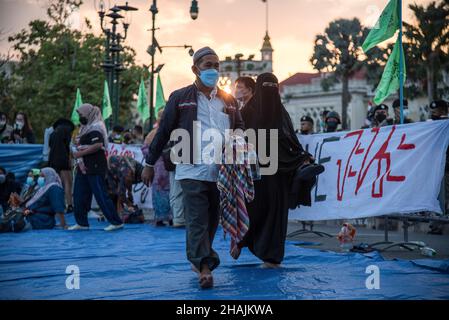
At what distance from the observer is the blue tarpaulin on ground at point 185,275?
5.58 m

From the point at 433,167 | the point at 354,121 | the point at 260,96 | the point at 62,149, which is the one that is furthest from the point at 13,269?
the point at 354,121

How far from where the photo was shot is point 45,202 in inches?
511

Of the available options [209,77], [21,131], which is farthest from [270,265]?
[21,131]

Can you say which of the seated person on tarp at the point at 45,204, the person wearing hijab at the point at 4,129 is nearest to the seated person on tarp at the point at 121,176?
the seated person on tarp at the point at 45,204

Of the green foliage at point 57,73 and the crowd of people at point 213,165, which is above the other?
the green foliage at point 57,73

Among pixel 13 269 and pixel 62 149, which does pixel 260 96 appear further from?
pixel 62 149

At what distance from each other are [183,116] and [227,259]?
2.13 metres

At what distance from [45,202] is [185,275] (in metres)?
6.86

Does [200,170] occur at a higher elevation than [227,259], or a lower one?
higher

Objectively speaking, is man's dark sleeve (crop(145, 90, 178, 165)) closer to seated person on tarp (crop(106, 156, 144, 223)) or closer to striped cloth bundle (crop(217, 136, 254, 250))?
striped cloth bundle (crop(217, 136, 254, 250))

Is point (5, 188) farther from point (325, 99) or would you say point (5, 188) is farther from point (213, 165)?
point (325, 99)

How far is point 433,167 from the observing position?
27.6ft

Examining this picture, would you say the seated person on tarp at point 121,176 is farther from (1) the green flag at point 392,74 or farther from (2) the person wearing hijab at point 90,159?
(1) the green flag at point 392,74

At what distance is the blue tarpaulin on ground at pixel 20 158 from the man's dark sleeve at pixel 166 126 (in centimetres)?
1093
